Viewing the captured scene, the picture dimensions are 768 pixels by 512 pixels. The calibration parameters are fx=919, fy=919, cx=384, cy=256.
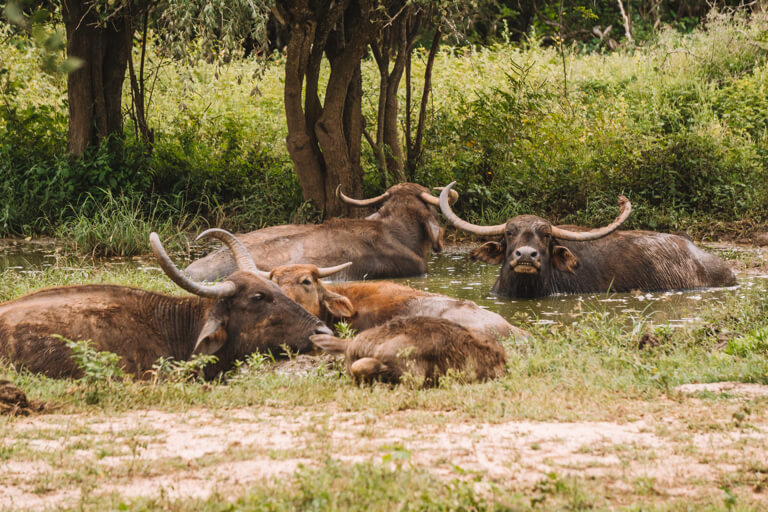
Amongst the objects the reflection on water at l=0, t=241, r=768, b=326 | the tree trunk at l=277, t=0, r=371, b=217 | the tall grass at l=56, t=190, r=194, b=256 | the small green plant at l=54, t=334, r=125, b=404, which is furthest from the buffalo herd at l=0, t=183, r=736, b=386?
the tree trunk at l=277, t=0, r=371, b=217

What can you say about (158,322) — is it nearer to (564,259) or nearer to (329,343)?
(329,343)

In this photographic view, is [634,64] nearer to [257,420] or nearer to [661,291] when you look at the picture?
[661,291]

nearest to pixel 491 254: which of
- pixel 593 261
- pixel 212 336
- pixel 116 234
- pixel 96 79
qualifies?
pixel 593 261

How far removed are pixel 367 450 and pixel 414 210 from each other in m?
8.65

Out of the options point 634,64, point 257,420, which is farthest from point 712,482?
point 634,64

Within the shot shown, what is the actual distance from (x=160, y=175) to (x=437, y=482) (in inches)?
541

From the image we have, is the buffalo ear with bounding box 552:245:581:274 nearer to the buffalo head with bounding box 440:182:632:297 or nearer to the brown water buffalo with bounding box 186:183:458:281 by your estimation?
the buffalo head with bounding box 440:182:632:297

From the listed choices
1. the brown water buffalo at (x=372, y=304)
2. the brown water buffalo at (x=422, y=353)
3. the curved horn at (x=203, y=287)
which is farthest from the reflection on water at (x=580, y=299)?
the curved horn at (x=203, y=287)

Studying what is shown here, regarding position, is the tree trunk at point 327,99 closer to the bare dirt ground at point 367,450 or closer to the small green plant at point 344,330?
the small green plant at point 344,330

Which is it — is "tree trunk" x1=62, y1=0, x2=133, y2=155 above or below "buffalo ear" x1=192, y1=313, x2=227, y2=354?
above

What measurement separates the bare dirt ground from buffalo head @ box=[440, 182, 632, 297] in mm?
5242

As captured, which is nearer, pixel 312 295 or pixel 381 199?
pixel 312 295

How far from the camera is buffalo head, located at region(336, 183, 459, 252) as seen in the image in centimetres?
1274

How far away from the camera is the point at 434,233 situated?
12.7 meters
